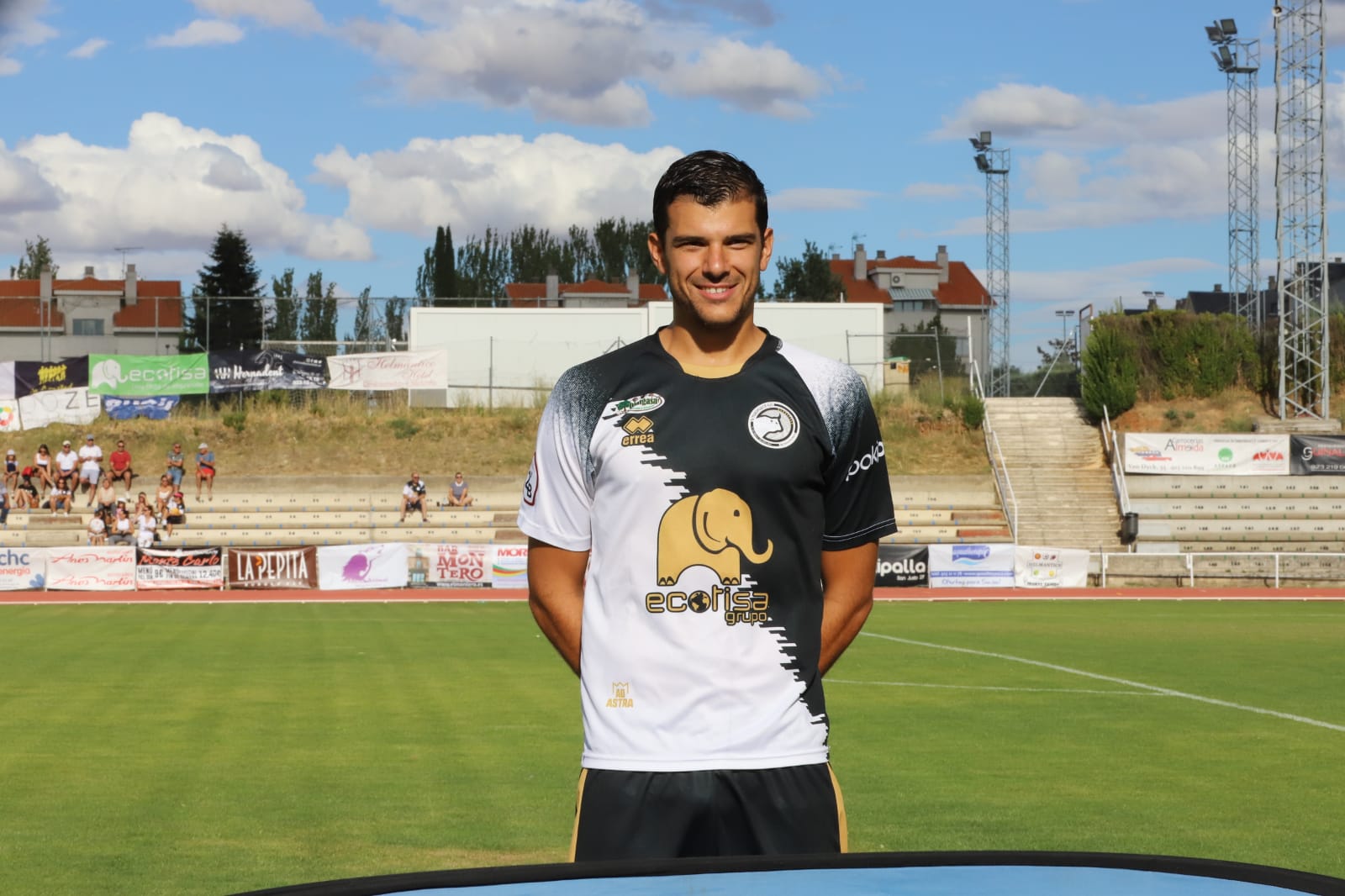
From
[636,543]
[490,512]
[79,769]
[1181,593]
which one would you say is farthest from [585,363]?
[490,512]

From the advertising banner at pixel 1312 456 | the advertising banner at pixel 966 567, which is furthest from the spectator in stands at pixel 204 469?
the advertising banner at pixel 1312 456

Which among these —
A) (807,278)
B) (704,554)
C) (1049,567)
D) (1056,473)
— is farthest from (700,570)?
(807,278)

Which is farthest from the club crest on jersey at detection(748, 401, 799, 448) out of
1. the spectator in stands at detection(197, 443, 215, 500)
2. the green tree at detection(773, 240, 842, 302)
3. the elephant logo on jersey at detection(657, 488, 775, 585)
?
the green tree at detection(773, 240, 842, 302)

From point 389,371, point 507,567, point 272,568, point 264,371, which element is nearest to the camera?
point 272,568

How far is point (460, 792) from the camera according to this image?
32.6 ft

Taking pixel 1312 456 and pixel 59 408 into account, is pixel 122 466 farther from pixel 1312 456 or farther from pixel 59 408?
pixel 1312 456

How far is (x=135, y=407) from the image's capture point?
47.6m

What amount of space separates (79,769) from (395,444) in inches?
1489

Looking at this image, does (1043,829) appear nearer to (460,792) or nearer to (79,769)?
(460,792)

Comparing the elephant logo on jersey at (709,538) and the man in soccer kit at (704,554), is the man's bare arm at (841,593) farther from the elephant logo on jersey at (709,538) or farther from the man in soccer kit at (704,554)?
the elephant logo on jersey at (709,538)

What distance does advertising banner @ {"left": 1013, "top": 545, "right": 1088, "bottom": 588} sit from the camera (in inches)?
1421

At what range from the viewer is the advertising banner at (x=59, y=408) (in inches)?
1836

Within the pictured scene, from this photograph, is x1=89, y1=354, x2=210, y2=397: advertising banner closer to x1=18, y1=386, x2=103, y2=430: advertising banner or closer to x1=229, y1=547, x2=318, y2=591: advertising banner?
x1=18, y1=386, x2=103, y2=430: advertising banner

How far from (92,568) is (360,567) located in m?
6.03
